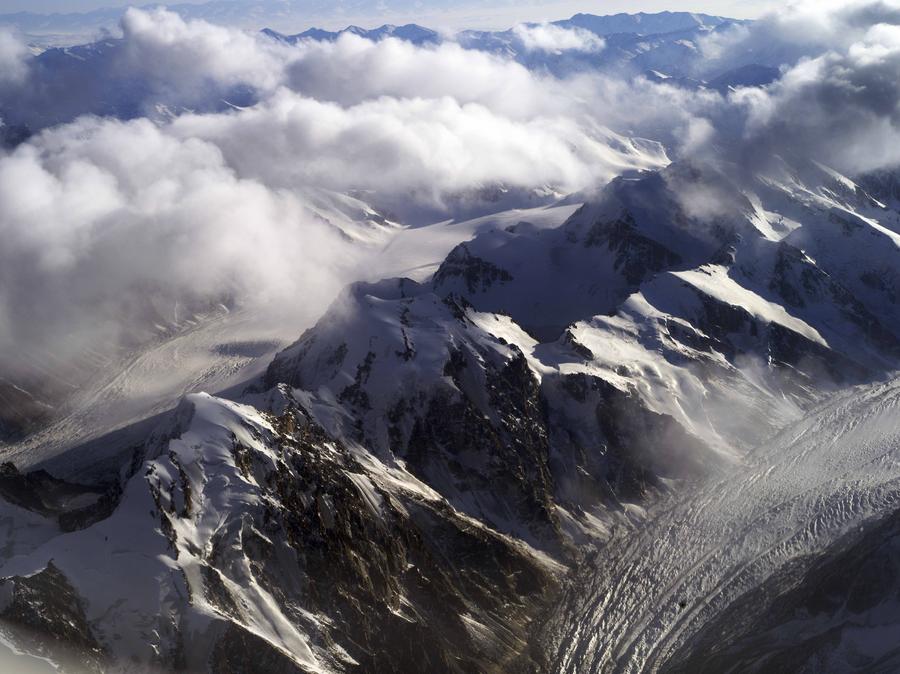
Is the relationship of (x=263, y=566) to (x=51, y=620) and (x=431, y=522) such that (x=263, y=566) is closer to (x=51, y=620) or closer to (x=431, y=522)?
(x=51, y=620)

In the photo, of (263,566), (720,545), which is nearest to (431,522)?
(263,566)

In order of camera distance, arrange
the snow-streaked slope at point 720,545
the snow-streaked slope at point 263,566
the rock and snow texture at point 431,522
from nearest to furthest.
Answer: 1. the snow-streaked slope at point 263,566
2. the rock and snow texture at point 431,522
3. the snow-streaked slope at point 720,545

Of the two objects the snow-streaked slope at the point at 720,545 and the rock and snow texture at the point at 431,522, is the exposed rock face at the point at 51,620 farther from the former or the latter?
the snow-streaked slope at the point at 720,545

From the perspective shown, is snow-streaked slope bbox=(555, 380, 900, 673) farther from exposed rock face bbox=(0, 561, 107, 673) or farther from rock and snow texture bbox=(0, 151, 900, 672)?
exposed rock face bbox=(0, 561, 107, 673)

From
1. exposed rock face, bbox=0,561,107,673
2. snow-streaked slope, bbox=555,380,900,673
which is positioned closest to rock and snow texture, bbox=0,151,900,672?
exposed rock face, bbox=0,561,107,673

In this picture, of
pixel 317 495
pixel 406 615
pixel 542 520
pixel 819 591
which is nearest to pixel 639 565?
pixel 542 520

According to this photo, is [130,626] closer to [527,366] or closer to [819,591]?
[819,591]

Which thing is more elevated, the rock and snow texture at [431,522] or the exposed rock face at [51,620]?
the exposed rock face at [51,620]

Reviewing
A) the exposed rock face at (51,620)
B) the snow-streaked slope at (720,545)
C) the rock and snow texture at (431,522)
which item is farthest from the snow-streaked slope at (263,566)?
the snow-streaked slope at (720,545)

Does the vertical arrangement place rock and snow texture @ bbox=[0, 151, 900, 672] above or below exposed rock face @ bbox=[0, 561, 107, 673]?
below
